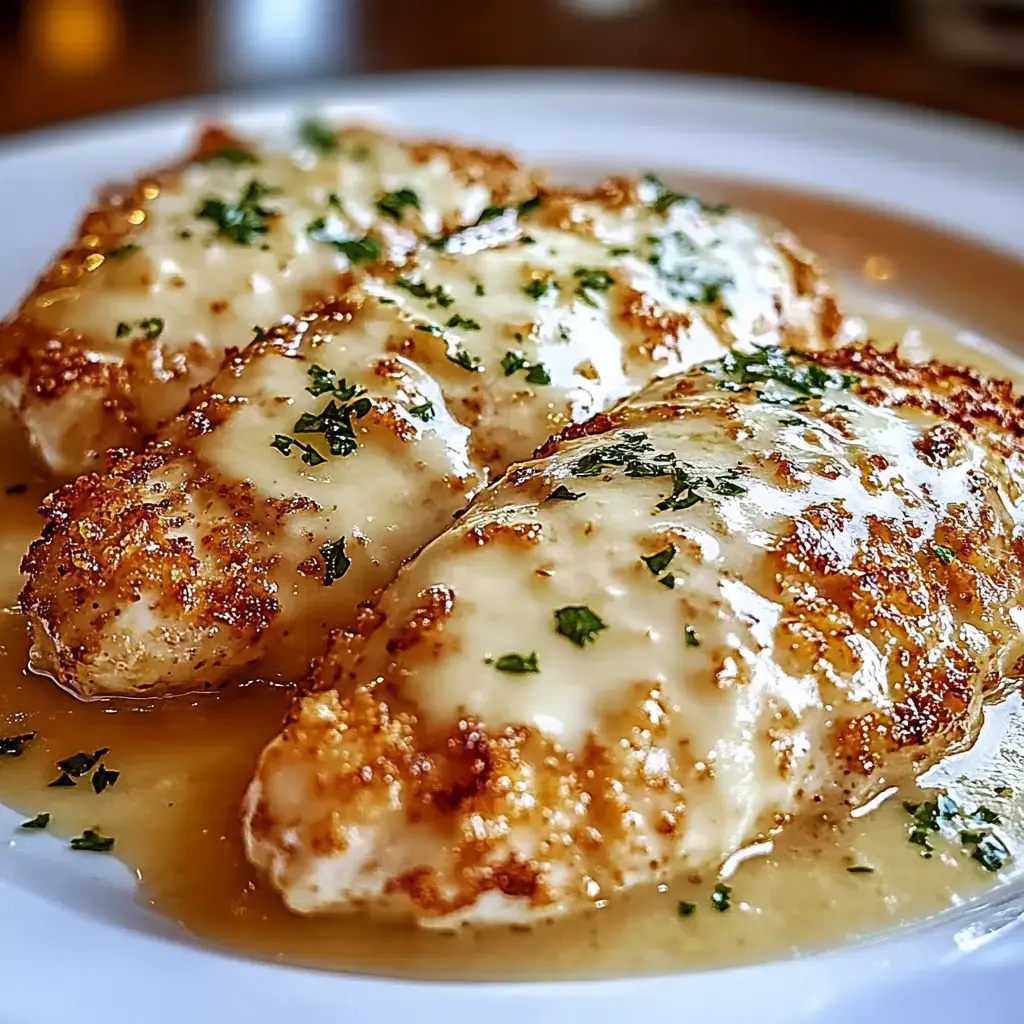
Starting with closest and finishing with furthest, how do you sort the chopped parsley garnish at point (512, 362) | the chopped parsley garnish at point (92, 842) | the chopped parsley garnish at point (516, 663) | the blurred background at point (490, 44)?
1. the chopped parsley garnish at point (516, 663)
2. the chopped parsley garnish at point (92, 842)
3. the chopped parsley garnish at point (512, 362)
4. the blurred background at point (490, 44)

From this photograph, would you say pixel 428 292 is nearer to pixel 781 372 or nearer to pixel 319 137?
pixel 781 372

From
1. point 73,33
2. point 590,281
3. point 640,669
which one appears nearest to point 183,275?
point 590,281

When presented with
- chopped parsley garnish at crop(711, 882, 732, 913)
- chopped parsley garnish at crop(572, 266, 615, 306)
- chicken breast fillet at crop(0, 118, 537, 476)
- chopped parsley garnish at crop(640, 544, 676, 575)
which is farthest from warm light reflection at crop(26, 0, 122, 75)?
chopped parsley garnish at crop(711, 882, 732, 913)

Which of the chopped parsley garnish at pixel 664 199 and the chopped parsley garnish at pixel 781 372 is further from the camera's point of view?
the chopped parsley garnish at pixel 664 199

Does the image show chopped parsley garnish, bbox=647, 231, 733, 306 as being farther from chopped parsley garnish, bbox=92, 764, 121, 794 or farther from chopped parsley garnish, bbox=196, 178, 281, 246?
chopped parsley garnish, bbox=92, 764, 121, 794

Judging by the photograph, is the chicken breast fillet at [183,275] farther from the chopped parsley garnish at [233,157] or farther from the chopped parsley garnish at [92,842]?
the chopped parsley garnish at [92,842]

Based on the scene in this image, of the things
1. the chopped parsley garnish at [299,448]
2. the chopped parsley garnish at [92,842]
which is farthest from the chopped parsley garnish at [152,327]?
the chopped parsley garnish at [92,842]
